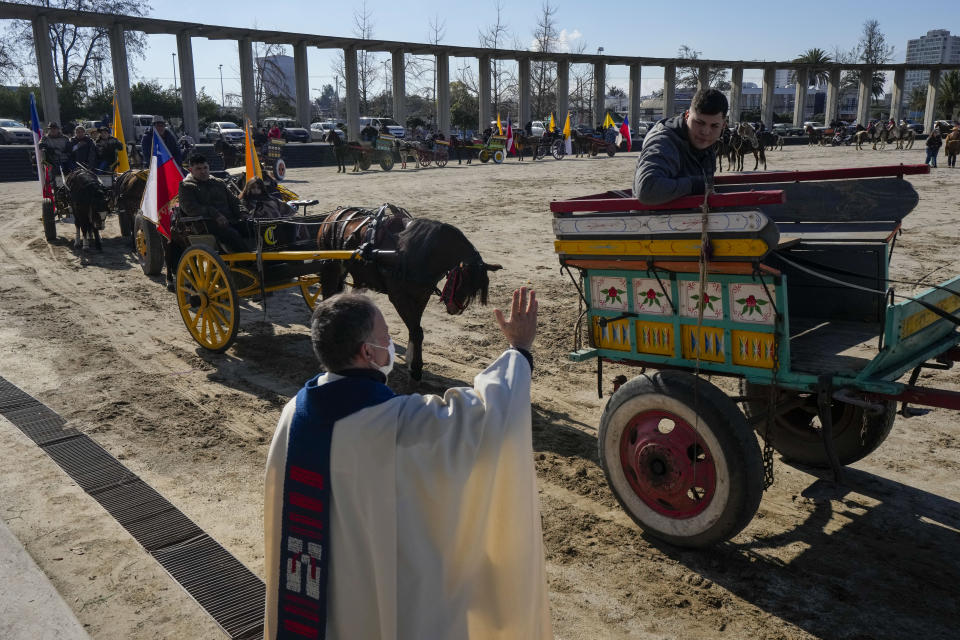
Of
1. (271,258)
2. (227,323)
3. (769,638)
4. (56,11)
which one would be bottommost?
(769,638)

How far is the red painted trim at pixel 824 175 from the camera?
4020 mm

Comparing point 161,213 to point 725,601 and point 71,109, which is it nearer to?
point 725,601

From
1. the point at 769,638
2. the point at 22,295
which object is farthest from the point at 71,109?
the point at 769,638

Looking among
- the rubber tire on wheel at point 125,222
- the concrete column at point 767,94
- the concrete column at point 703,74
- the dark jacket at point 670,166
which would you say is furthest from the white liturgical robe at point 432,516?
the concrete column at point 767,94

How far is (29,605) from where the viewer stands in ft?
11.4

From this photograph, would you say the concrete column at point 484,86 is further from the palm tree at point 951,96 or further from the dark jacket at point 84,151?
the palm tree at point 951,96

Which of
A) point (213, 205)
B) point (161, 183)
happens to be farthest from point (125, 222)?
point (213, 205)

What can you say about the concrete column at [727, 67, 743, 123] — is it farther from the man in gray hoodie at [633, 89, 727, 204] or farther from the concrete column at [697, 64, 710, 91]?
the man in gray hoodie at [633, 89, 727, 204]

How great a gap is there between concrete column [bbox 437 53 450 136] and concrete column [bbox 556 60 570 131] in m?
8.55

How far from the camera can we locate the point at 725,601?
3.44m

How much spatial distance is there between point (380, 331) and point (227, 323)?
560 cm

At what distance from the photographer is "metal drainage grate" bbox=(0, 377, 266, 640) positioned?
141 inches

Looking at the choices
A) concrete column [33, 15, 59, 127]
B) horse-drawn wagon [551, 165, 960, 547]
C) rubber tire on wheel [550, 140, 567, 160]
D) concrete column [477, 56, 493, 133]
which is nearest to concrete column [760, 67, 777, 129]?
concrete column [477, 56, 493, 133]

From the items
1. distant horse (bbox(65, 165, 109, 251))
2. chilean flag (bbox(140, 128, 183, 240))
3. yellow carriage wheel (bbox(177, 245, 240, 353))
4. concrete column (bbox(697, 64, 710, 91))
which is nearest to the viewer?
yellow carriage wheel (bbox(177, 245, 240, 353))
